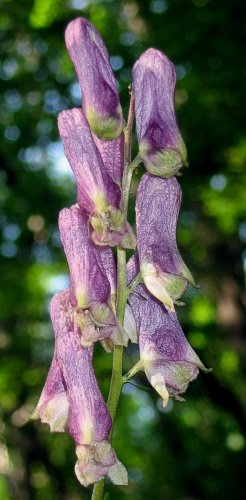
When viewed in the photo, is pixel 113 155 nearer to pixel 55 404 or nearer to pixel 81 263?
pixel 81 263

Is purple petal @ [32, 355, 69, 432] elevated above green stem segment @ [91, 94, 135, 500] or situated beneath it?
situated beneath

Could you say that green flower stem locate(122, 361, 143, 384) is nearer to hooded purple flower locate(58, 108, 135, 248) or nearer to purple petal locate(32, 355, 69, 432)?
purple petal locate(32, 355, 69, 432)

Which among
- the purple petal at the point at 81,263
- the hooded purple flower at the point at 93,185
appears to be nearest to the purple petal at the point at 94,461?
the purple petal at the point at 81,263

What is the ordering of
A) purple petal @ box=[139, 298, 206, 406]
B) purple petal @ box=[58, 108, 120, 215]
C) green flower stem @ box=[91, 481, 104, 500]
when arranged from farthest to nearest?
purple petal @ box=[139, 298, 206, 406] → purple petal @ box=[58, 108, 120, 215] → green flower stem @ box=[91, 481, 104, 500]

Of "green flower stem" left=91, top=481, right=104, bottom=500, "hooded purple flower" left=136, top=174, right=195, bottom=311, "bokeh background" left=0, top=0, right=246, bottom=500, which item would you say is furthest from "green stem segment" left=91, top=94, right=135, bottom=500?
"bokeh background" left=0, top=0, right=246, bottom=500

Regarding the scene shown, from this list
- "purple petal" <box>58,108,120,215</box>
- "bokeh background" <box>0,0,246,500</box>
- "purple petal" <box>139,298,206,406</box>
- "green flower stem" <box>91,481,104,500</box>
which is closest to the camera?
"green flower stem" <box>91,481,104,500</box>

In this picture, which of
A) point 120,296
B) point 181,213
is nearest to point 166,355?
point 120,296

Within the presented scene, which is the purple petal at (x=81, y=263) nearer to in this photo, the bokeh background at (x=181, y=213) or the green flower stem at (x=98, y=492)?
the green flower stem at (x=98, y=492)
